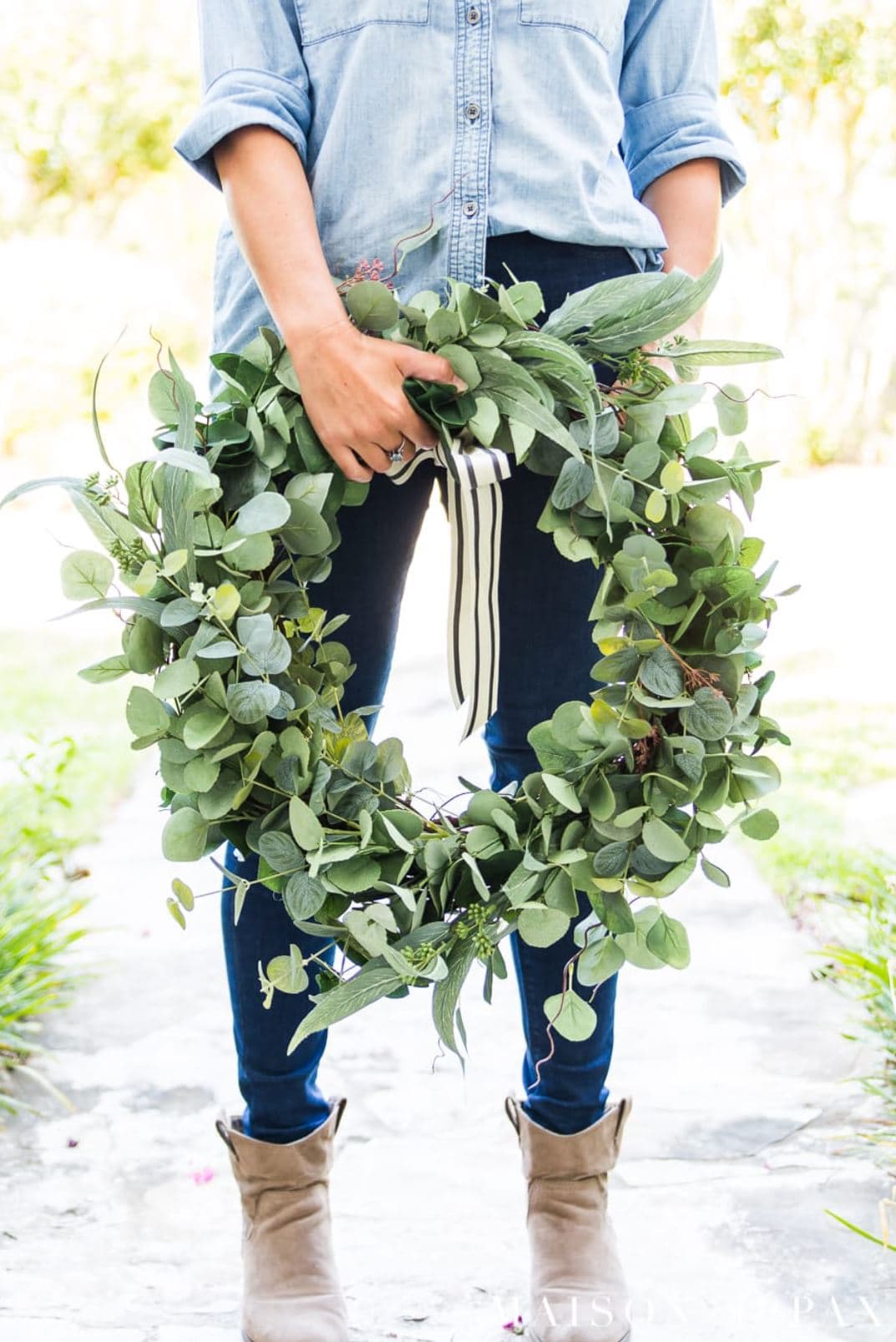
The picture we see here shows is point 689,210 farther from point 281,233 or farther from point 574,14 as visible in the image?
point 281,233

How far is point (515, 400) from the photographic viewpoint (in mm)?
1089

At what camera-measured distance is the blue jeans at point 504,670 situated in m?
1.21

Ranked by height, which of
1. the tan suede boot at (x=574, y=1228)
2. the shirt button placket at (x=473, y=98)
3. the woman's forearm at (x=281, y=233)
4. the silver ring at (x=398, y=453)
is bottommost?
the tan suede boot at (x=574, y=1228)

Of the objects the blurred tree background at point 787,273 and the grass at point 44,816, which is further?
the blurred tree background at point 787,273

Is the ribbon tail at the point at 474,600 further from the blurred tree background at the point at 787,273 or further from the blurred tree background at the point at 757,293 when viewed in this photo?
the blurred tree background at the point at 787,273

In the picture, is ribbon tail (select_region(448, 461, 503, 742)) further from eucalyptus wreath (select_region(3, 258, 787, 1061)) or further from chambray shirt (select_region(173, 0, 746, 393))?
chambray shirt (select_region(173, 0, 746, 393))

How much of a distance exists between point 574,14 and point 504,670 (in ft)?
1.96

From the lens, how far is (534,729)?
117 cm

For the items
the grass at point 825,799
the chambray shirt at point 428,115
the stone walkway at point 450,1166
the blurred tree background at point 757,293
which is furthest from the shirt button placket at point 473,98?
the blurred tree background at point 757,293

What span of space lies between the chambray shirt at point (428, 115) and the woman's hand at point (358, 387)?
120 millimetres

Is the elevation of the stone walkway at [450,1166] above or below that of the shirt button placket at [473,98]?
below

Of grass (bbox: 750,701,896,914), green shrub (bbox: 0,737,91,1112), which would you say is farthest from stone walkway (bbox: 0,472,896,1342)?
grass (bbox: 750,701,896,914)

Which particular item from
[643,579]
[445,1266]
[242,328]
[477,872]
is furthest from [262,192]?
[445,1266]

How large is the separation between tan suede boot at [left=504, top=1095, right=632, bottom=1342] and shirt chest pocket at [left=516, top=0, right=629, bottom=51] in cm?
107
